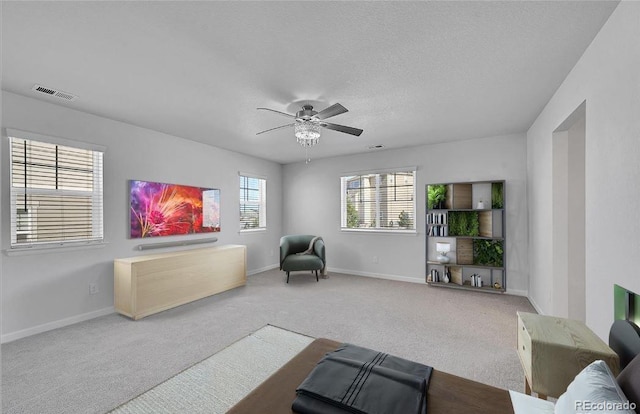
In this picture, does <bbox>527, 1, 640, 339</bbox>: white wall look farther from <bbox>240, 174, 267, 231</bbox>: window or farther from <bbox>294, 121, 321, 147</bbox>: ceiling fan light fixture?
<bbox>240, 174, 267, 231</bbox>: window

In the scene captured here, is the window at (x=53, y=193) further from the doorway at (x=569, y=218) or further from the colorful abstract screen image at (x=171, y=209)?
the doorway at (x=569, y=218)

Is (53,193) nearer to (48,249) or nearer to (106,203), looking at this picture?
(106,203)

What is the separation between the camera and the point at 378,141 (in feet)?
15.5

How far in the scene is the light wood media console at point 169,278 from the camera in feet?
11.0

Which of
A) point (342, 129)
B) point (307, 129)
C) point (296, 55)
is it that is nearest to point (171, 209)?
point (307, 129)

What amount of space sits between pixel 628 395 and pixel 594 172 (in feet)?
5.18

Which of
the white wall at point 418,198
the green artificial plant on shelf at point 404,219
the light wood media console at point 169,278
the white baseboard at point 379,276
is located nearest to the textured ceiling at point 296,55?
the white wall at point 418,198

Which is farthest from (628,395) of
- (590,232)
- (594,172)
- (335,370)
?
(594,172)

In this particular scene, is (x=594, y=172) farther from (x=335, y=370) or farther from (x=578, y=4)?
(x=335, y=370)

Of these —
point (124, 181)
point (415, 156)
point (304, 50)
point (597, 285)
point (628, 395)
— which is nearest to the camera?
point (628, 395)

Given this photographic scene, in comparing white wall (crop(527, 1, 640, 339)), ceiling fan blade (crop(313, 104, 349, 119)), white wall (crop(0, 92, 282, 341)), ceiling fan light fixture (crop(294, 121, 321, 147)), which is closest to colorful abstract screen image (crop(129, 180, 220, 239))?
white wall (crop(0, 92, 282, 341))

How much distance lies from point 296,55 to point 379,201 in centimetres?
392

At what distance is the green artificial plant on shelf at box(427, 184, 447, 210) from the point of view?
4742 millimetres

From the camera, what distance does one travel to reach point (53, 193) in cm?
308
